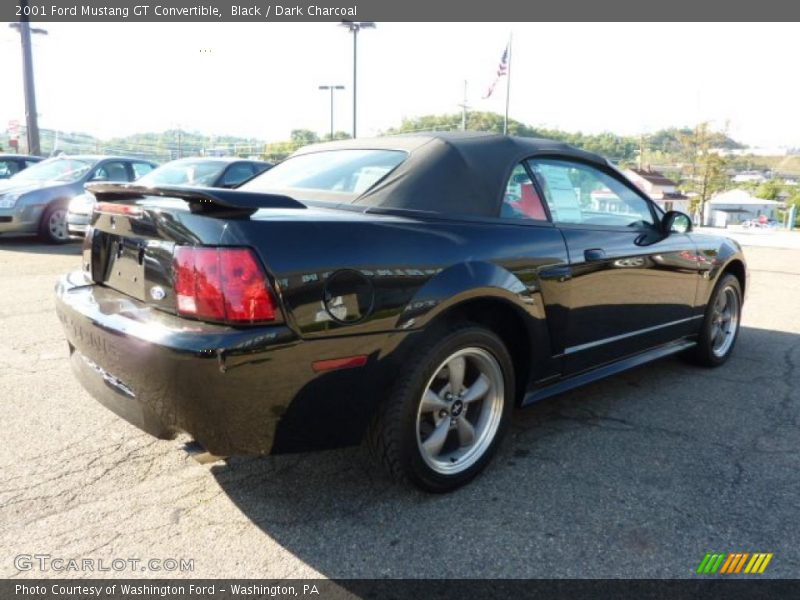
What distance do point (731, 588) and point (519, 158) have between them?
2.02m

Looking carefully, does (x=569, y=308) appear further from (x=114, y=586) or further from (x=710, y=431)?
(x=114, y=586)

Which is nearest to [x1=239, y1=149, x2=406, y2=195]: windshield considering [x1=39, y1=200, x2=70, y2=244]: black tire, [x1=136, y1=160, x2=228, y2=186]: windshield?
[x1=136, y1=160, x2=228, y2=186]: windshield

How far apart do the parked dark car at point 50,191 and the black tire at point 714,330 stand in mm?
9698

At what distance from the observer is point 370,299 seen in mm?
2262

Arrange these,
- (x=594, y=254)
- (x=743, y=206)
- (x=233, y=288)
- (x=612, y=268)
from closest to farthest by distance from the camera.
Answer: (x=233, y=288) → (x=594, y=254) → (x=612, y=268) → (x=743, y=206)

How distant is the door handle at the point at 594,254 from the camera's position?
125 inches

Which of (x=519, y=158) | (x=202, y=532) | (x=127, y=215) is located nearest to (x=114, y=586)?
(x=202, y=532)

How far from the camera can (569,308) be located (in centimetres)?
308

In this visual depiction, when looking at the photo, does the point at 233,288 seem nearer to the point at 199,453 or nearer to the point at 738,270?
the point at 199,453

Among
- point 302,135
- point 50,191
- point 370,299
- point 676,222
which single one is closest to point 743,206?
point 302,135

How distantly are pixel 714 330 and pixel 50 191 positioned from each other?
995 cm

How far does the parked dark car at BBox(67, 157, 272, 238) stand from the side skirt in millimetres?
7228

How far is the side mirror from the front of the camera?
12.6 ft

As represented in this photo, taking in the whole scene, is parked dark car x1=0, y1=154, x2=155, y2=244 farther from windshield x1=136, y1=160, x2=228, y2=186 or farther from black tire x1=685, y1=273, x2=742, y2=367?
black tire x1=685, y1=273, x2=742, y2=367
